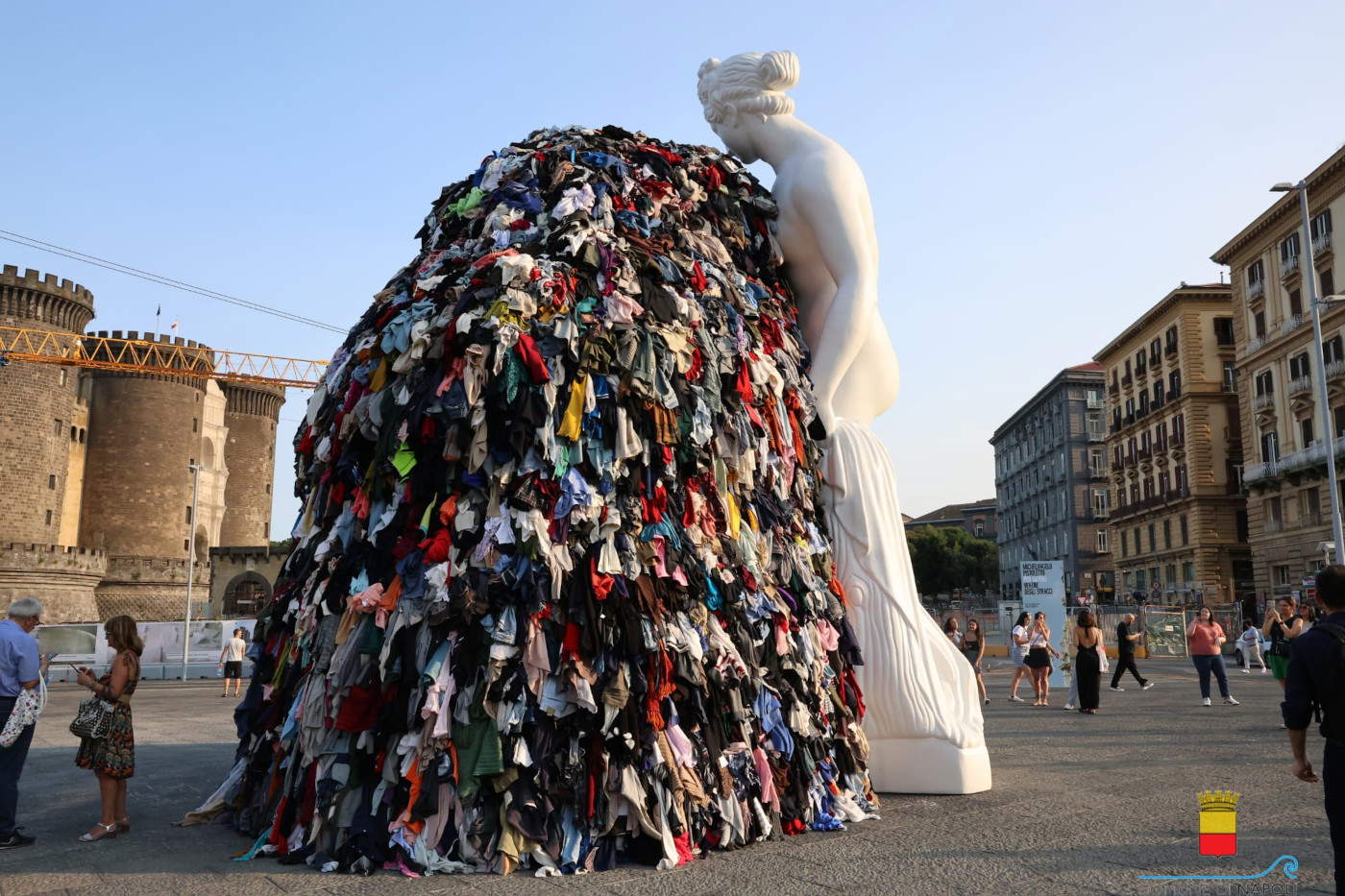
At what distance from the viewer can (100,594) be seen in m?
58.2

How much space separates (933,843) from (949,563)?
9357 centimetres

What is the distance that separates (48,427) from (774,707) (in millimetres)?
59018

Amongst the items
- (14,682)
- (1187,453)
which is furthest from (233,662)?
(1187,453)

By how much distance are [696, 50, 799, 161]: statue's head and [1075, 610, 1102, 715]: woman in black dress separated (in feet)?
30.5

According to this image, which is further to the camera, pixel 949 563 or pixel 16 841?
pixel 949 563

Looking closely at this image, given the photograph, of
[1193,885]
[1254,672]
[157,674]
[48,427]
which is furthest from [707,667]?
[48,427]

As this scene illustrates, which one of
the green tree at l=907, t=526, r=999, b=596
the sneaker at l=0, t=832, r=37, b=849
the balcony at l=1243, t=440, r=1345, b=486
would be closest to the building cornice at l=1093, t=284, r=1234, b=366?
the balcony at l=1243, t=440, r=1345, b=486

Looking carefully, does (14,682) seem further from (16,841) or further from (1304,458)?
(1304,458)

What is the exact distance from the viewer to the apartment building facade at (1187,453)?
56062mm

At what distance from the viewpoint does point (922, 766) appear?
20.3ft

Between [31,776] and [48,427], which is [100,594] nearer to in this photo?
[48,427]

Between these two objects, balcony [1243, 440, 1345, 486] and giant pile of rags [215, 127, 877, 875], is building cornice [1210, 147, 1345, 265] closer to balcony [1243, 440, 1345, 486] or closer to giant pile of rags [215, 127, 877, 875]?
balcony [1243, 440, 1345, 486]

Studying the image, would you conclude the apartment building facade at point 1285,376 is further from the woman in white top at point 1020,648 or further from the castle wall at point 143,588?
the castle wall at point 143,588

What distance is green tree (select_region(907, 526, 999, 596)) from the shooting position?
94.7 metres
